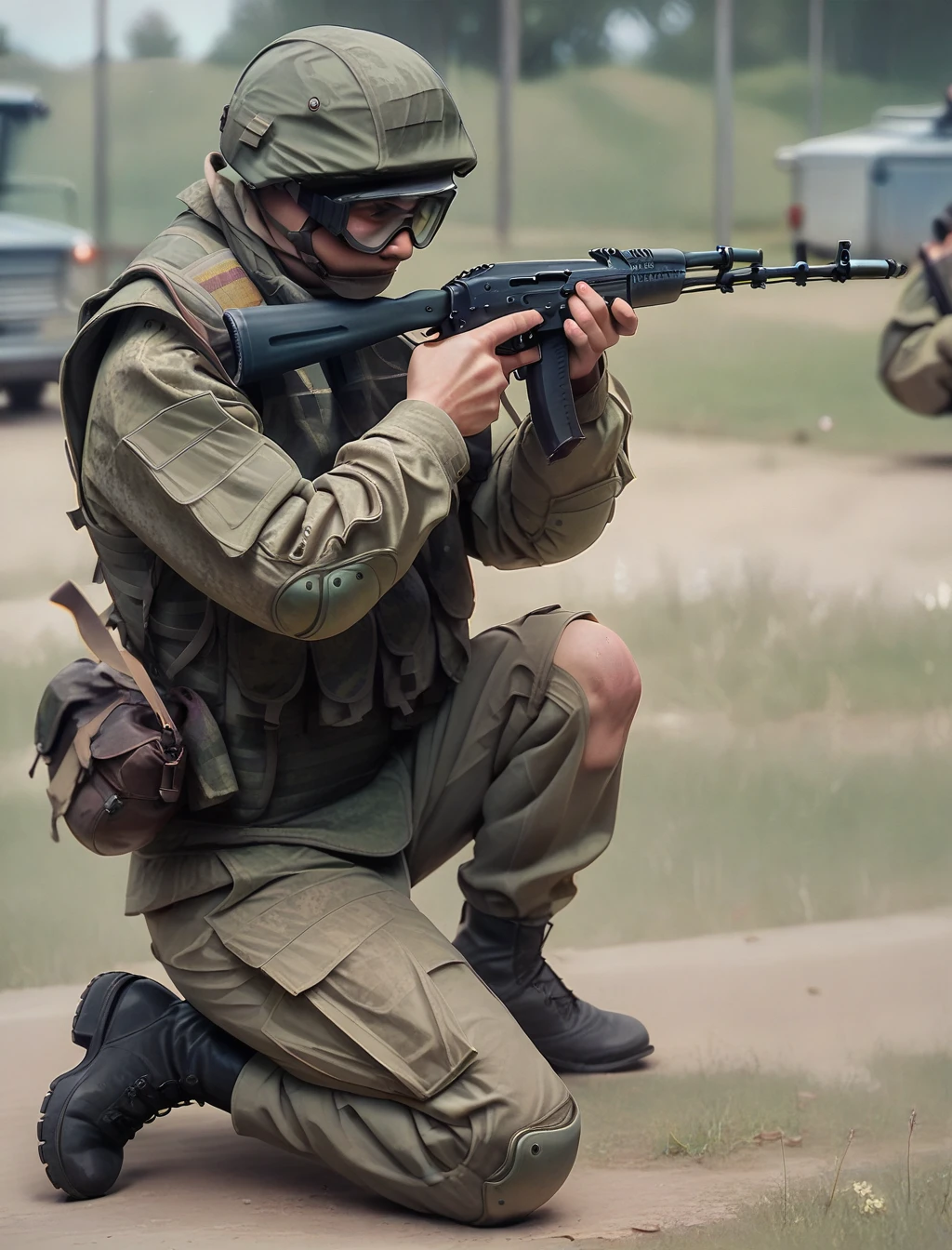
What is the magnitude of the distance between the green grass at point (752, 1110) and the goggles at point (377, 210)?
159cm

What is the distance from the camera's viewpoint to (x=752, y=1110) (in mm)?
→ 3248

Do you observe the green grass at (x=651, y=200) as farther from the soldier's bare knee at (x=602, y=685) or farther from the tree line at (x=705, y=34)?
the soldier's bare knee at (x=602, y=685)

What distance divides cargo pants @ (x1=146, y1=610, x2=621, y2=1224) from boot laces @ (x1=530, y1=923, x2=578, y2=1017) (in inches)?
5.6

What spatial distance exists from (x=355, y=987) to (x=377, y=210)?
4.16 ft

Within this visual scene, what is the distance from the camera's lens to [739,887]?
452cm

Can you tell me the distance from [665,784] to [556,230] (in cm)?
486

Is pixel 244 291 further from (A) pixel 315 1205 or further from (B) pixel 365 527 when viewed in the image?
(A) pixel 315 1205

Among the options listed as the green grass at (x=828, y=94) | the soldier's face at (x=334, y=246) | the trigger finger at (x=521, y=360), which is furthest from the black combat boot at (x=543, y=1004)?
the green grass at (x=828, y=94)

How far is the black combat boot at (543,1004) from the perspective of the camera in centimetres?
339

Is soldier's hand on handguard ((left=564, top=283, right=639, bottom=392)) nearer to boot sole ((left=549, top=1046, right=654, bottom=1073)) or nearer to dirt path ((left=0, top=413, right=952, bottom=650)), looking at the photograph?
boot sole ((left=549, top=1046, right=654, bottom=1073))

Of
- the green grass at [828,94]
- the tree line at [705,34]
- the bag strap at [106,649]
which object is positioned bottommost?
the bag strap at [106,649]

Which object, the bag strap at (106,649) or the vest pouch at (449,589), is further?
the vest pouch at (449,589)

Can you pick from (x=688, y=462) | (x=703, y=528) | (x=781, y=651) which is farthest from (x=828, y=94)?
(x=781, y=651)

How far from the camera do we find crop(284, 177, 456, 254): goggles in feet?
9.55
